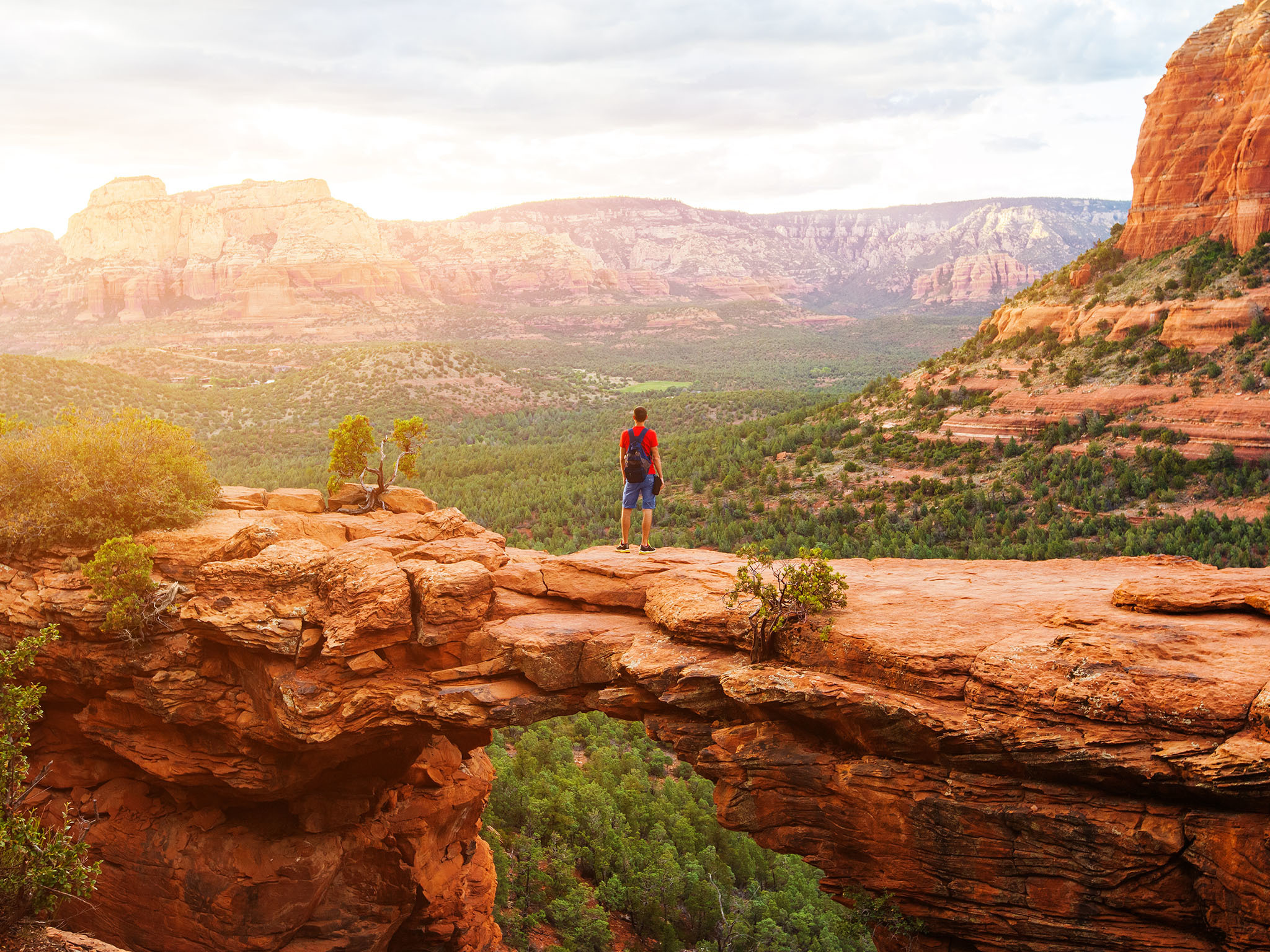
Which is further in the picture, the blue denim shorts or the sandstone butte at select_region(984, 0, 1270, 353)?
the sandstone butte at select_region(984, 0, 1270, 353)

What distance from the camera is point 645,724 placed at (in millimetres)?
13125

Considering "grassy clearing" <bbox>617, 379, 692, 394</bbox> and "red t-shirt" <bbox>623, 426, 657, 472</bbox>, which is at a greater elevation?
"red t-shirt" <bbox>623, 426, 657, 472</bbox>

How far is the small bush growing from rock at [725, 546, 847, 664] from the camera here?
1104cm

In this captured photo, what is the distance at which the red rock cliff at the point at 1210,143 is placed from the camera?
39906 mm

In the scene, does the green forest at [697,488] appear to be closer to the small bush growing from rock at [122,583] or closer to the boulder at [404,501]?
the boulder at [404,501]

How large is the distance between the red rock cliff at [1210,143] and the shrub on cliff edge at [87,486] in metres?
48.3

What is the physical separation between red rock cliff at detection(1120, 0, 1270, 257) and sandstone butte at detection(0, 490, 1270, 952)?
39.1 m

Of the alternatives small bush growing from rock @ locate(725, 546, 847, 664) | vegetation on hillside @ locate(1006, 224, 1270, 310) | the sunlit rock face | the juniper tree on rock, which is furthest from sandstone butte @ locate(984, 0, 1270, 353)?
the sunlit rock face

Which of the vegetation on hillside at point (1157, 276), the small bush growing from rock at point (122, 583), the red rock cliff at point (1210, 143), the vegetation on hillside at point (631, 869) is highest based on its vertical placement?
the red rock cliff at point (1210, 143)

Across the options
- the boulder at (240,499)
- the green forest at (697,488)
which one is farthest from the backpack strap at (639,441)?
the green forest at (697,488)

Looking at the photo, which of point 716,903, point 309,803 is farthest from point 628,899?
point 309,803

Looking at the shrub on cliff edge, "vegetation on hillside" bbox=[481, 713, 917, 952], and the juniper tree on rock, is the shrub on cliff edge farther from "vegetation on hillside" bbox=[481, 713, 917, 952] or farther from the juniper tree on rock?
"vegetation on hillside" bbox=[481, 713, 917, 952]

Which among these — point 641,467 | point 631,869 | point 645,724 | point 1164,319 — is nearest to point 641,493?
point 641,467

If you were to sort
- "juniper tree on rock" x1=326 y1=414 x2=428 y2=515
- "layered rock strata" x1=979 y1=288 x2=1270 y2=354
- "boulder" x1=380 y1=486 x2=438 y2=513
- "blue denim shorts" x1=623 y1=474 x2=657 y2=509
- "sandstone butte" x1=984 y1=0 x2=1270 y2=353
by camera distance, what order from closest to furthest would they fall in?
1. "blue denim shorts" x1=623 y1=474 x2=657 y2=509
2. "juniper tree on rock" x1=326 y1=414 x2=428 y2=515
3. "boulder" x1=380 y1=486 x2=438 y2=513
4. "layered rock strata" x1=979 y1=288 x2=1270 y2=354
5. "sandstone butte" x1=984 y1=0 x2=1270 y2=353
